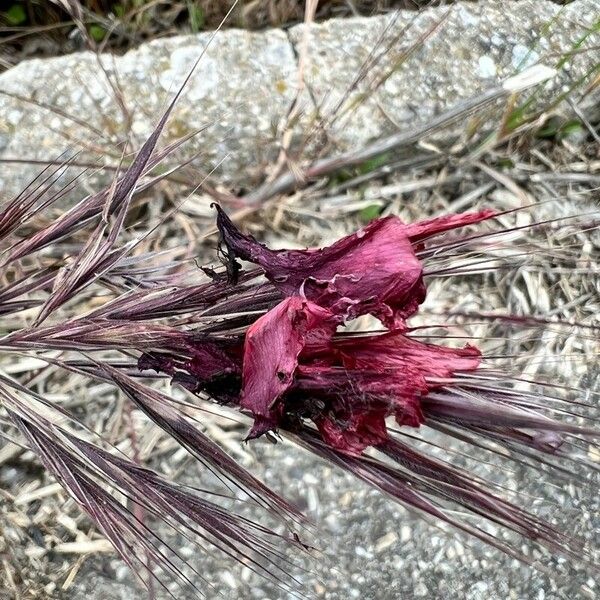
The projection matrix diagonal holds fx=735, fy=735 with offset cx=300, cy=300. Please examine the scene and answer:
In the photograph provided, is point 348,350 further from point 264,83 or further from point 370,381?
point 264,83

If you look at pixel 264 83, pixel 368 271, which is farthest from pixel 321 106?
pixel 368 271

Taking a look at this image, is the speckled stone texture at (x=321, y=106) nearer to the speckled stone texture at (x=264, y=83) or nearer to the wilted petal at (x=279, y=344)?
the speckled stone texture at (x=264, y=83)

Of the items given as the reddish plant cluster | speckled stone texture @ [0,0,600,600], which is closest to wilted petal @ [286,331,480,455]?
the reddish plant cluster

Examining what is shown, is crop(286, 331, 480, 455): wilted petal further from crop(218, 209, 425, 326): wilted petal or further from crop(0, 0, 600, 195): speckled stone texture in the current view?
crop(0, 0, 600, 195): speckled stone texture

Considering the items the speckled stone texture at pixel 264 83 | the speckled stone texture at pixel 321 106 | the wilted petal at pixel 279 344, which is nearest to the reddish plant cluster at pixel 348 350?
the wilted petal at pixel 279 344

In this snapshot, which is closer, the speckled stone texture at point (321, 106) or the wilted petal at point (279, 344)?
the wilted petal at point (279, 344)

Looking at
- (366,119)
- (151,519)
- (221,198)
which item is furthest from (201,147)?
(151,519)
